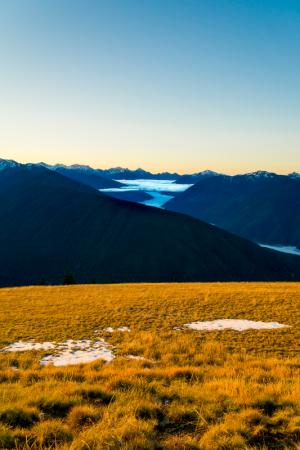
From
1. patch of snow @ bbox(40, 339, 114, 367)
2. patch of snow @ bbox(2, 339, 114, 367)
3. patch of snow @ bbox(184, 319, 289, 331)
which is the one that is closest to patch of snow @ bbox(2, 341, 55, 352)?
patch of snow @ bbox(2, 339, 114, 367)

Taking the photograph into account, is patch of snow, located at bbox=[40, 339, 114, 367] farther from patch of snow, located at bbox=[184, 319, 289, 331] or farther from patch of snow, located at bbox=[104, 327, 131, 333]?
patch of snow, located at bbox=[184, 319, 289, 331]

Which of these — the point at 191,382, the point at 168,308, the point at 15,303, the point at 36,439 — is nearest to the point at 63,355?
the point at 191,382

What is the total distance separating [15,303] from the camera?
100 feet

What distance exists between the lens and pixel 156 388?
1059cm

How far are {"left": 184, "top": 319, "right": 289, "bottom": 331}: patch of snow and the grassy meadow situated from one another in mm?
805

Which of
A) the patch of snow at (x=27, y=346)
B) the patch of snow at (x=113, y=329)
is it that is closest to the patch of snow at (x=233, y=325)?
the patch of snow at (x=113, y=329)

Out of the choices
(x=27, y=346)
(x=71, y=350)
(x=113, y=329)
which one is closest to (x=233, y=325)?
(x=113, y=329)

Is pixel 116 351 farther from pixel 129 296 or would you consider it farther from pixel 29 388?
pixel 129 296

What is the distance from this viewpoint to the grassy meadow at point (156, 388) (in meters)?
7.39

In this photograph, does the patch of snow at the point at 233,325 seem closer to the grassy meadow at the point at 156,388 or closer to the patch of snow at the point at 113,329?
the grassy meadow at the point at 156,388

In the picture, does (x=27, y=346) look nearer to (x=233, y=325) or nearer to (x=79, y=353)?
(x=79, y=353)

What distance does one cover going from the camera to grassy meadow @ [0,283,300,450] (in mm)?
7395

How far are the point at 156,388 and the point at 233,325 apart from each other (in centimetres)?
1212

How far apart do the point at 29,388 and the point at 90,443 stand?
469cm
